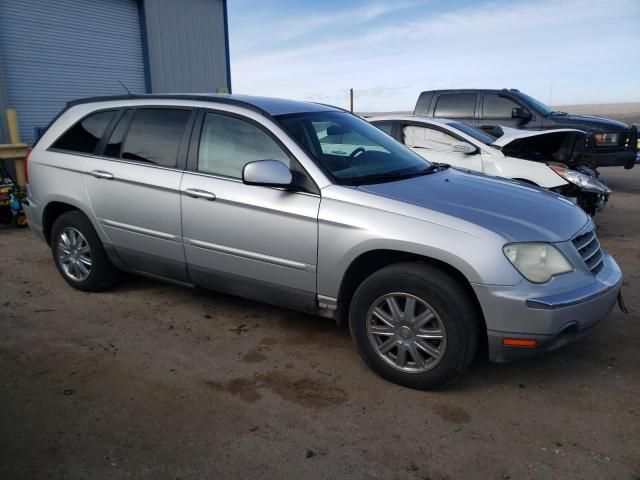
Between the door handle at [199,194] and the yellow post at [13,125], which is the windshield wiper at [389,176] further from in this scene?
the yellow post at [13,125]

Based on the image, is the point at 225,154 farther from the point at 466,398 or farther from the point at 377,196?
the point at 466,398

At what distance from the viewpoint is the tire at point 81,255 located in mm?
4609

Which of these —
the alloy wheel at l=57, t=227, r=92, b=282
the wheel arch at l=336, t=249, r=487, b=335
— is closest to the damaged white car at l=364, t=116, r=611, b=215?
the wheel arch at l=336, t=249, r=487, b=335

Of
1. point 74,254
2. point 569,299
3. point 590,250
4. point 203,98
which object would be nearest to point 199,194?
point 203,98

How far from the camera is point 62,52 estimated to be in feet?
40.9

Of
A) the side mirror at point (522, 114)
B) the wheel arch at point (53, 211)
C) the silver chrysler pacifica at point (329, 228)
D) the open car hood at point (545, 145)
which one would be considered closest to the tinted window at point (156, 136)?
the silver chrysler pacifica at point (329, 228)

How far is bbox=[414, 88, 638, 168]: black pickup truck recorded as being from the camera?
1033 cm

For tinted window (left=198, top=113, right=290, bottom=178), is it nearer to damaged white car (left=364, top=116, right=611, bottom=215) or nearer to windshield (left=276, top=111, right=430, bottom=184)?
windshield (left=276, top=111, right=430, bottom=184)

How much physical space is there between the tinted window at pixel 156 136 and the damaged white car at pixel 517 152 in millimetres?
3960

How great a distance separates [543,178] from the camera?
6828 mm

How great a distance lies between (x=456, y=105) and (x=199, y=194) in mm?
8387

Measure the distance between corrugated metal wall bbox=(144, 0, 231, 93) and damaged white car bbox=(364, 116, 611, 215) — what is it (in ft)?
28.9

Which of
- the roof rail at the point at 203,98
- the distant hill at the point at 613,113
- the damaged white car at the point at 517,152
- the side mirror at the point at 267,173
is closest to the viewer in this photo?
the side mirror at the point at 267,173

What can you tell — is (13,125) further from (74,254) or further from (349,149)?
(349,149)
